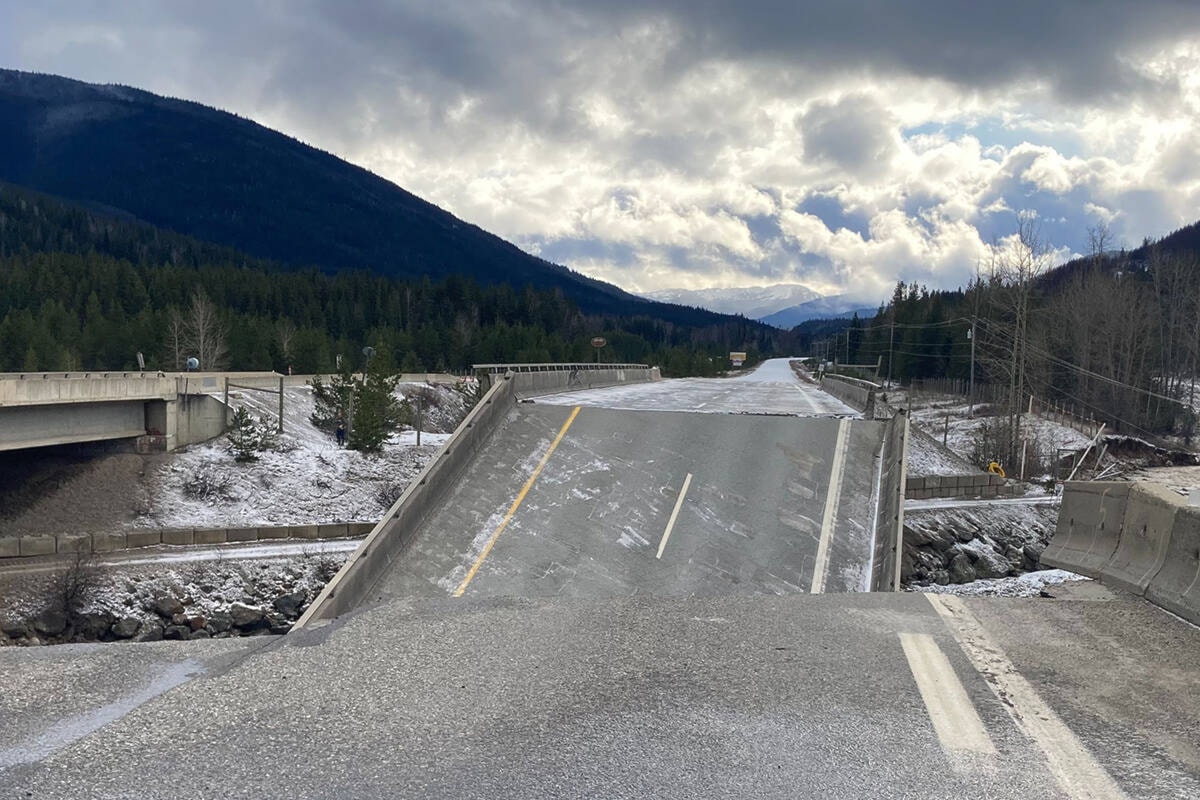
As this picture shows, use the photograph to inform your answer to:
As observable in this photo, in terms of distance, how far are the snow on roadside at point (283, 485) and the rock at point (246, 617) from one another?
291 inches

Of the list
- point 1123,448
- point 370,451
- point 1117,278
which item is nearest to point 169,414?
point 370,451

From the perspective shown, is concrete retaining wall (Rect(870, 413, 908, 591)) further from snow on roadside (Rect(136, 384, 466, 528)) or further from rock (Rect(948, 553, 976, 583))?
snow on roadside (Rect(136, 384, 466, 528))

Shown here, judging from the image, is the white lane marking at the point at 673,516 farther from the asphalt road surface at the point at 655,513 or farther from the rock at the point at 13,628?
the rock at the point at 13,628

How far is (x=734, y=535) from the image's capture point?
13086 millimetres

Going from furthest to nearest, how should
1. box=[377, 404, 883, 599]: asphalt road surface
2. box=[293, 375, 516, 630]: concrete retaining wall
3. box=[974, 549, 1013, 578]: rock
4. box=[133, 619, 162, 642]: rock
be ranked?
box=[974, 549, 1013, 578]: rock → box=[133, 619, 162, 642]: rock → box=[377, 404, 883, 599]: asphalt road surface → box=[293, 375, 516, 630]: concrete retaining wall

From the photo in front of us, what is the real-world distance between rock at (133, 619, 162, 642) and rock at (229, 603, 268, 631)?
5.36 feet

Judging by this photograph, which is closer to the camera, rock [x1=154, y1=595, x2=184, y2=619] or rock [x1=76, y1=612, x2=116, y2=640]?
rock [x1=76, y1=612, x2=116, y2=640]

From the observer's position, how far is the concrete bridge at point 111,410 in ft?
96.3

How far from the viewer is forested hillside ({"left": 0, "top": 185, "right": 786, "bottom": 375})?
8169 centimetres

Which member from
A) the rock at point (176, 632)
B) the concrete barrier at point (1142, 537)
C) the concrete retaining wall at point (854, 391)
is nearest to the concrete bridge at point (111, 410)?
the rock at point (176, 632)

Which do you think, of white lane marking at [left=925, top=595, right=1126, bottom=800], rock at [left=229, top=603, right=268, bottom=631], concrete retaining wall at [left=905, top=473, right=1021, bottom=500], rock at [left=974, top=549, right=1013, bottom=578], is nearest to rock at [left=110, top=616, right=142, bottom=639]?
rock at [left=229, top=603, right=268, bottom=631]

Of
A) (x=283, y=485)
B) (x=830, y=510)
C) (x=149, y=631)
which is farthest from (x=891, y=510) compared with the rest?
(x=283, y=485)

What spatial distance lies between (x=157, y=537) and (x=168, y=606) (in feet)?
16.1

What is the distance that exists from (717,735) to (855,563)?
7.54m
